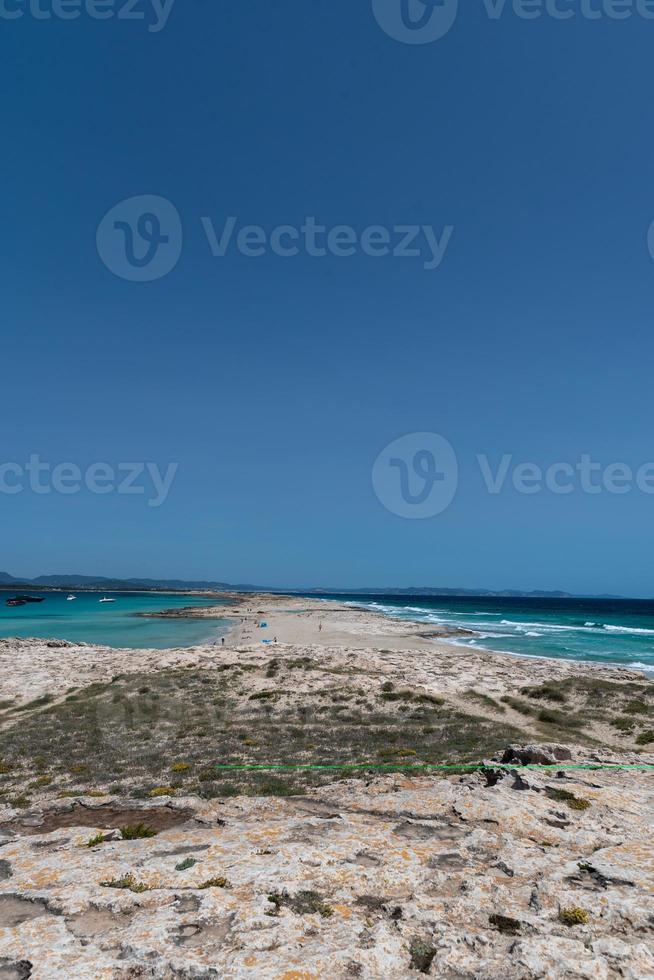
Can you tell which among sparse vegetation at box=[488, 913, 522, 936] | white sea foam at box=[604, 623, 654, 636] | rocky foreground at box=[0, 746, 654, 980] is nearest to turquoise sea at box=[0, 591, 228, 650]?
rocky foreground at box=[0, 746, 654, 980]

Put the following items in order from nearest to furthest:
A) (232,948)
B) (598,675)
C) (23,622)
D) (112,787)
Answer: (232,948) < (112,787) < (598,675) < (23,622)

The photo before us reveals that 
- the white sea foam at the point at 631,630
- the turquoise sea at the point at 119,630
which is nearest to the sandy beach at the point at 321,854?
the turquoise sea at the point at 119,630

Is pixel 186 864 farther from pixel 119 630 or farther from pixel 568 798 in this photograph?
pixel 119 630

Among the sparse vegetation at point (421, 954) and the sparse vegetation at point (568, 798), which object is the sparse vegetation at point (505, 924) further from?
the sparse vegetation at point (568, 798)

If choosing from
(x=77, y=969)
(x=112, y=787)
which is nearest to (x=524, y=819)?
(x=77, y=969)

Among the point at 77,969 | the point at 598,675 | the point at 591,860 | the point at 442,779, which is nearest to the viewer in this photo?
the point at 77,969

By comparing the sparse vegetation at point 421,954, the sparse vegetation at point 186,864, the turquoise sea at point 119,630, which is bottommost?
the turquoise sea at point 119,630

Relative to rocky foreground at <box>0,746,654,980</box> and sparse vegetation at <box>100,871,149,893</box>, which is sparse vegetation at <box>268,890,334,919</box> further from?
sparse vegetation at <box>100,871,149,893</box>

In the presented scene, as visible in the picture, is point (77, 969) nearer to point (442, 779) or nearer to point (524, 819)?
point (524, 819)

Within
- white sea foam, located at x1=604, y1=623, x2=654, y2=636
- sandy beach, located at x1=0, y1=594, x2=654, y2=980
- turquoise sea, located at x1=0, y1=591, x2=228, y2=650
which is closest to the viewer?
sandy beach, located at x1=0, y1=594, x2=654, y2=980
